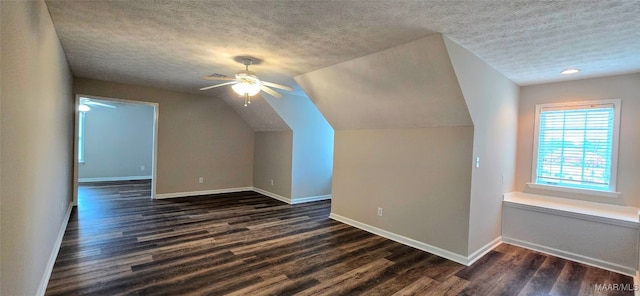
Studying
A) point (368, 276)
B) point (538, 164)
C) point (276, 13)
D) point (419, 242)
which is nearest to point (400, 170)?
point (419, 242)

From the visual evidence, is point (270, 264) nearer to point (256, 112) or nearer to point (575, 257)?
point (575, 257)

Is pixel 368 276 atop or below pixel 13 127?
below

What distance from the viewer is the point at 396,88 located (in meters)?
3.30

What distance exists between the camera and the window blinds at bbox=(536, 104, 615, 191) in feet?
11.8

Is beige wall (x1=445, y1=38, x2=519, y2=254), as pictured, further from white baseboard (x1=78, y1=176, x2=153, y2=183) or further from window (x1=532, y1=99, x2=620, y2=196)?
white baseboard (x1=78, y1=176, x2=153, y2=183)

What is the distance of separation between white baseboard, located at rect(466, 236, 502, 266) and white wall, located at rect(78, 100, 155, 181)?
8114 mm

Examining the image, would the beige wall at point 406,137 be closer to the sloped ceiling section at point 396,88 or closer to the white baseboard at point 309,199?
the sloped ceiling section at point 396,88

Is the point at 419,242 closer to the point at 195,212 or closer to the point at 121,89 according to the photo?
the point at 195,212

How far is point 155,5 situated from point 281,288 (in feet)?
8.22

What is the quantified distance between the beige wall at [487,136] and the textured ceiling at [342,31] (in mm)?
166

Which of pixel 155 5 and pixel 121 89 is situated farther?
pixel 121 89

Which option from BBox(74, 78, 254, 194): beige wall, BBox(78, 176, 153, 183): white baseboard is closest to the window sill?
BBox(74, 78, 254, 194): beige wall

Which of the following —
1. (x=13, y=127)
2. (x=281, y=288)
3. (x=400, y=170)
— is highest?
(x=13, y=127)

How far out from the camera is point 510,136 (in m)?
4.05
